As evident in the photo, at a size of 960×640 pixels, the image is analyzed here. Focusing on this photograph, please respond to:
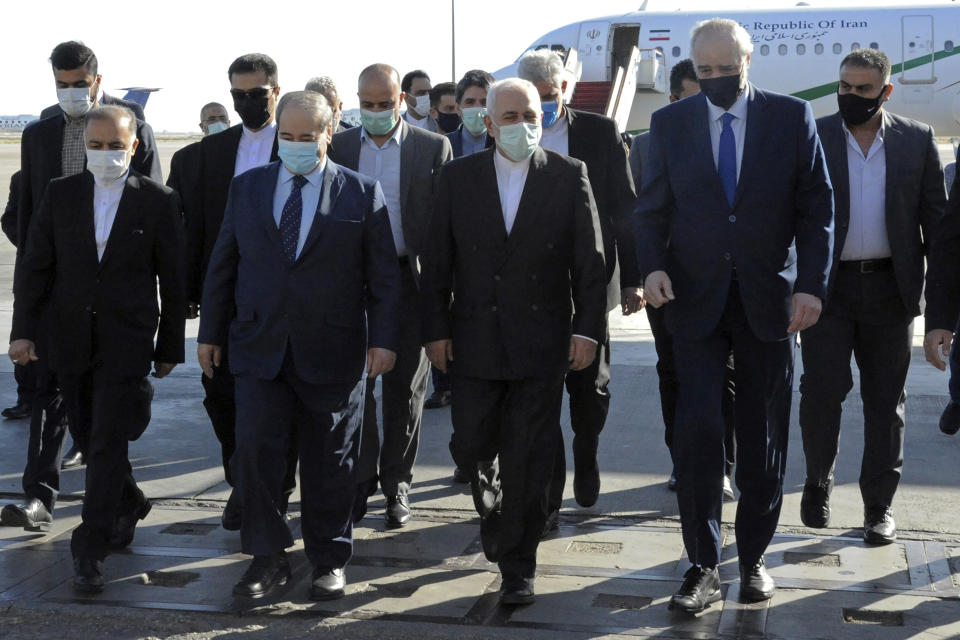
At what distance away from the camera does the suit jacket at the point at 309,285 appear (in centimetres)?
454

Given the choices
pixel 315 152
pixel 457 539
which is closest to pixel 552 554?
pixel 457 539

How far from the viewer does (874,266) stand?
5219 millimetres

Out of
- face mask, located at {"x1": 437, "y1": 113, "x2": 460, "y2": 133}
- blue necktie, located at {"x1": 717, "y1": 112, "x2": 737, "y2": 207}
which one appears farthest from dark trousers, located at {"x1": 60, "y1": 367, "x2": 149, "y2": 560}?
face mask, located at {"x1": 437, "y1": 113, "x2": 460, "y2": 133}

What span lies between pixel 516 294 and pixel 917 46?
954 inches

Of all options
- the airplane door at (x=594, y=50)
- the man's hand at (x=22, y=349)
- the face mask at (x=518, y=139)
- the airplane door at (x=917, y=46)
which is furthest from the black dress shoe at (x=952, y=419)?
the airplane door at (x=917, y=46)

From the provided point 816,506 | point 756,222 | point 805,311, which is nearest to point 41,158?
point 756,222

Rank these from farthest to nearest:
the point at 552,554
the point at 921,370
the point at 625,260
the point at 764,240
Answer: the point at 921,370 < the point at 625,260 < the point at 552,554 < the point at 764,240

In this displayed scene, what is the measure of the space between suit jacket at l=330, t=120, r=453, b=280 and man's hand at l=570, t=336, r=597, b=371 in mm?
1167

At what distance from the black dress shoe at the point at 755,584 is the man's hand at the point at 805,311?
2.83 ft

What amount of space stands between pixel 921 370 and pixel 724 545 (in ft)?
14.8

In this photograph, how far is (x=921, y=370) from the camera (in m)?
9.11

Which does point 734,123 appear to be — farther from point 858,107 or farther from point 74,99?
point 74,99

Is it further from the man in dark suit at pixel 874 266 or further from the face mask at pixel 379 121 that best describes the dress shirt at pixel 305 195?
the man in dark suit at pixel 874 266

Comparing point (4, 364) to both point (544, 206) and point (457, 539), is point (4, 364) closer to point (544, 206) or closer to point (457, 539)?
point (457, 539)
